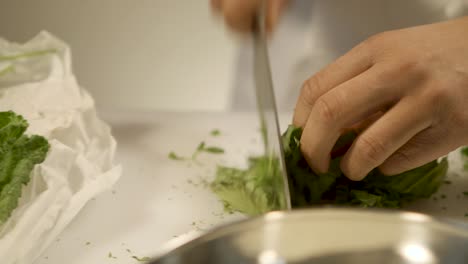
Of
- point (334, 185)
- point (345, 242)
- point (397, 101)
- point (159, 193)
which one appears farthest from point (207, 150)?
point (345, 242)

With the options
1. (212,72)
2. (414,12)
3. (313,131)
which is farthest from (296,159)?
(212,72)

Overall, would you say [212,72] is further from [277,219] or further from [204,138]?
[277,219]

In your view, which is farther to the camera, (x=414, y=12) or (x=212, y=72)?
(x=212, y=72)

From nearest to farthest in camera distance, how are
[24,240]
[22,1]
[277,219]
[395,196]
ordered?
1. [277,219]
2. [24,240]
3. [395,196]
4. [22,1]

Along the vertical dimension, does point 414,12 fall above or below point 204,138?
above

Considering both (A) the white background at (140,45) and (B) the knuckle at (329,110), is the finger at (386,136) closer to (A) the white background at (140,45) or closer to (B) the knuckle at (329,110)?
(B) the knuckle at (329,110)

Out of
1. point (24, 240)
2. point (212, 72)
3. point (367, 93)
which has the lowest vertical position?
point (212, 72)

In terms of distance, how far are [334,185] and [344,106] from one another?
13cm

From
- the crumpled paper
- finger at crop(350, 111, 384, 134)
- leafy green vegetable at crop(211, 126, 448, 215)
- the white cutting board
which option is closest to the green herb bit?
the white cutting board

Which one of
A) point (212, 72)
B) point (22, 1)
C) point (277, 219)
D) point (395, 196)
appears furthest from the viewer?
point (212, 72)

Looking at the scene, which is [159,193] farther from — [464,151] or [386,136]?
[464,151]

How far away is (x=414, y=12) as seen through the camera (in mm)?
1014

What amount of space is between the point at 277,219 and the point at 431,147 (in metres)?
0.36

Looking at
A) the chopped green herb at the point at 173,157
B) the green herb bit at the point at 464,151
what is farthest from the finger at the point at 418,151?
the chopped green herb at the point at 173,157
